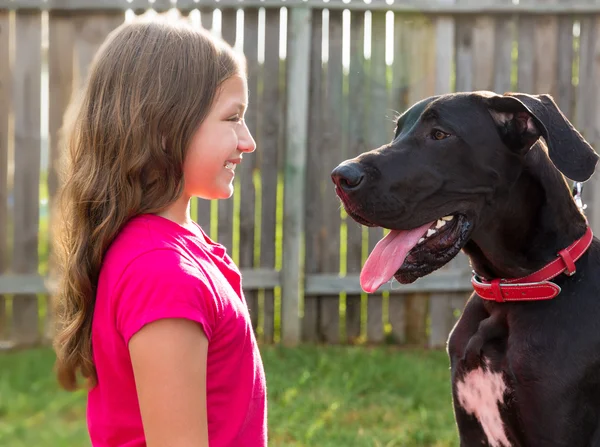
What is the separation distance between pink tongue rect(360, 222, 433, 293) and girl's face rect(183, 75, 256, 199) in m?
0.61

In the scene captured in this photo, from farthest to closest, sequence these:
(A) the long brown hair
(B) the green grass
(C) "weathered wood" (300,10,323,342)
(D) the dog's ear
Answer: (C) "weathered wood" (300,10,323,342)
(B) the green grass
(D) the dog's ear
(A) the long brown hair

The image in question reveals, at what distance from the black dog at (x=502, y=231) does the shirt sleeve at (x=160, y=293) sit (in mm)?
792

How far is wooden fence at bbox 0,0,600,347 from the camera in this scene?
5.73 metres

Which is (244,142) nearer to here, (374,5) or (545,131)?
(545,131)

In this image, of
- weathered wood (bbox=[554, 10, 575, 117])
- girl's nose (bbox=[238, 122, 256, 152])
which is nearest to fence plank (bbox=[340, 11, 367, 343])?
weathered wood (bbox=[554, 10, 575, 117])

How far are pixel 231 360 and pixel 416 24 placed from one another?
4160 millimetres

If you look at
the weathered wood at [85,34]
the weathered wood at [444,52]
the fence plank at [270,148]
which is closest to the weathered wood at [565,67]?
the weathered wood at [444,52]

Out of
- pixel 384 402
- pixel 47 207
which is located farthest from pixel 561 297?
pixel 47 207

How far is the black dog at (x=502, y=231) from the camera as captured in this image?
2584 mm

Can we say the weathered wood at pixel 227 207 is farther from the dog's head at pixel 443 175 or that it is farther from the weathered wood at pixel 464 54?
the dog's head at pixel 443 175

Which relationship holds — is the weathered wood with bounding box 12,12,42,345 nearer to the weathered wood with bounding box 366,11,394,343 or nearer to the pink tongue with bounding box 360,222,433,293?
the weathered wood with bounding box 366,11,394,343

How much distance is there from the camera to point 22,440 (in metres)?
4.18

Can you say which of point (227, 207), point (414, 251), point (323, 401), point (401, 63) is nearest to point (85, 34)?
point (227, 207)

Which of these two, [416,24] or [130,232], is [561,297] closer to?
[130,232]
